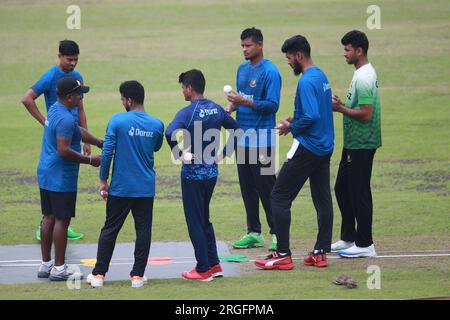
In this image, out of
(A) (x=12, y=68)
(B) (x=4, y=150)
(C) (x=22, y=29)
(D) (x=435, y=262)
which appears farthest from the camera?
(C) (x=22, y=29)

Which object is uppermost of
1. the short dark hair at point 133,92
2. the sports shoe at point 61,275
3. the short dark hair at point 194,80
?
the short dark hair at point 194,80

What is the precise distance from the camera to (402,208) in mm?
13414

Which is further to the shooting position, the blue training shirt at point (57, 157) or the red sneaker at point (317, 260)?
the red sneaker at point (317, 260)

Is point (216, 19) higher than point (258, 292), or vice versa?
point (216, 19)

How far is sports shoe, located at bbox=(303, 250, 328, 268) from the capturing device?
34.8ft

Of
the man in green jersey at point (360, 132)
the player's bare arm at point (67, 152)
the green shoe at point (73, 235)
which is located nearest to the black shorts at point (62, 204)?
the player's bare arm at point (67, 152)

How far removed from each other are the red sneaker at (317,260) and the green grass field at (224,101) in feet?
0.42

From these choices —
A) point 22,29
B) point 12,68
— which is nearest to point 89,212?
point 12,68

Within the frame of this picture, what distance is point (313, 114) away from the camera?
33.9 feet

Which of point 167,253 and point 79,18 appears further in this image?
point 79,18

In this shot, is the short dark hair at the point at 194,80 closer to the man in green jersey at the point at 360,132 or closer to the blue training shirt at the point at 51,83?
the man in green jersey at the point at 360,132

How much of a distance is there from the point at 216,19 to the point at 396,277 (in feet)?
55.2

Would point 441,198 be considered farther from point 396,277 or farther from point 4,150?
point 4,150

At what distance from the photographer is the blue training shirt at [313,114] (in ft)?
33.9
